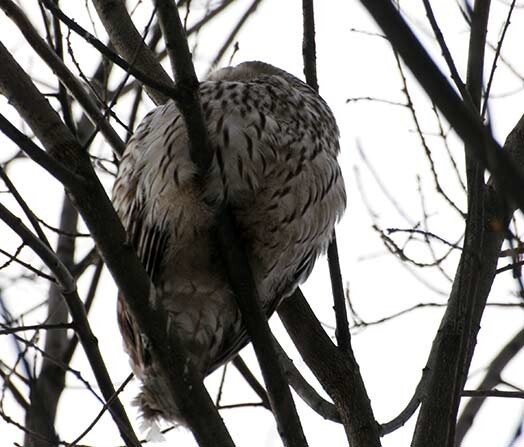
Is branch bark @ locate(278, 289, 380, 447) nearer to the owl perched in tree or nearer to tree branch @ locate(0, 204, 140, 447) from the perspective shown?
the owl perched in tree

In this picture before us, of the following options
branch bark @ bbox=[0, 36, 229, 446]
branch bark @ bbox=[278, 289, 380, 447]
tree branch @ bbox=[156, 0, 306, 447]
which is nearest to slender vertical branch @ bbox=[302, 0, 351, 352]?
branch bark @ bbox=[278, 289, 380, 447]

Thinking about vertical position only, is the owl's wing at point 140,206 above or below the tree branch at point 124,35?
below

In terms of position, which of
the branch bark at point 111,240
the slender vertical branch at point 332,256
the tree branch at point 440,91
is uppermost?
the slender vertical branch at point 332,256

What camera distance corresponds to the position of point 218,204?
340 cm

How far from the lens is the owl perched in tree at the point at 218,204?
3408 millimetres

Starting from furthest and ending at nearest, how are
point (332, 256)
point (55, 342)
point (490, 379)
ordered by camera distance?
point (55, 342)
point (490, 379)
point (332, 256)

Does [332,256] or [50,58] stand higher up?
[50,58]

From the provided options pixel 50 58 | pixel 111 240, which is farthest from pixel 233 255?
pixel 50 58

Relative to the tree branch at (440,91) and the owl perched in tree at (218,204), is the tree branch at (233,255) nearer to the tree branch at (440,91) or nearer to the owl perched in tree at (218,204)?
the owl perched in tree at (218,204)

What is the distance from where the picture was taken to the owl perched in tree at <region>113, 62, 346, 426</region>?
3.41 meters

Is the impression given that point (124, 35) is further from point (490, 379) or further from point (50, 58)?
point (490, 379)

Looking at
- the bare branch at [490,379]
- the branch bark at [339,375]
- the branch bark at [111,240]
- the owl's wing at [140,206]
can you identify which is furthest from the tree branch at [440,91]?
the bare branch at [490,379]

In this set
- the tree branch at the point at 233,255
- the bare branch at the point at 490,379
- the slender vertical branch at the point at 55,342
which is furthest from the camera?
the bare branch at the point at 490,379

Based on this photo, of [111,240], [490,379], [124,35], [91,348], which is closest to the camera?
[111,240]
